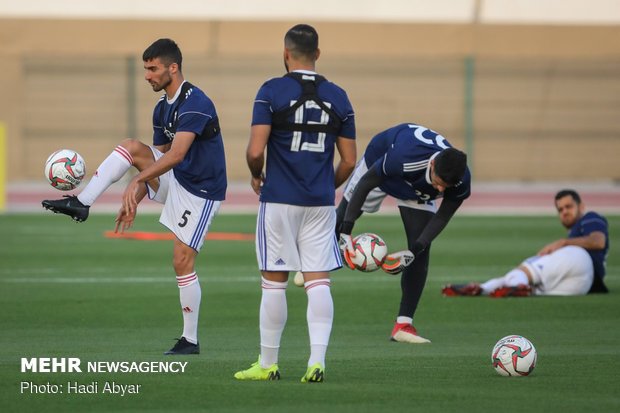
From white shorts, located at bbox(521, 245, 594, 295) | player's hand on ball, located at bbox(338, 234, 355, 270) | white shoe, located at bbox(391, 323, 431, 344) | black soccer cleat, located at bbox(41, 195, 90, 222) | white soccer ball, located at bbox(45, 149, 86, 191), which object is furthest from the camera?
white shorts, located at bbox(521, 245, 594, 295)

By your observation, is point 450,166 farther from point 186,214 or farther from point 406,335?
point 186,214

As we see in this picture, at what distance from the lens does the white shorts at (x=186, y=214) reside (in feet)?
32.6

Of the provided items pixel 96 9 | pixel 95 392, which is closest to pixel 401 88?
pixel 96 9

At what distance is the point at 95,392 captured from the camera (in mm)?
7957

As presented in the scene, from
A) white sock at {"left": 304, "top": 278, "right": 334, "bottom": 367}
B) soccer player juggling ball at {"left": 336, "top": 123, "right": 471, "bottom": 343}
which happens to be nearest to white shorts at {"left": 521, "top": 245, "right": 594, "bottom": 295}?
soccer player juggling ball at {"left": 336, "top": 123, "right": 471, "bottom": 343}

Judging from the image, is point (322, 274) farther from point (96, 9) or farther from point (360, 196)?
point (96, 9)

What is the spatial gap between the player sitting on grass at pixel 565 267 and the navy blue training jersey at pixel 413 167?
11.2 feet

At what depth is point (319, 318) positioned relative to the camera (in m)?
8.41

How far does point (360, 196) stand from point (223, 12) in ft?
96.0

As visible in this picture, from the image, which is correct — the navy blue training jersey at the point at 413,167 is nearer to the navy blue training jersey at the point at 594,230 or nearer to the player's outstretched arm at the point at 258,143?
the player's outstretched arm at the point at 258,143

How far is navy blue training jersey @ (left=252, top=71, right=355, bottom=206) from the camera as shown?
830 cm

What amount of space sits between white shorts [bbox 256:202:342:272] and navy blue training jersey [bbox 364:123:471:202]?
1.87m

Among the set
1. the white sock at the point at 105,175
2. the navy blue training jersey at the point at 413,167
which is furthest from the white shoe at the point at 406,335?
the white sock at the point at 105,175

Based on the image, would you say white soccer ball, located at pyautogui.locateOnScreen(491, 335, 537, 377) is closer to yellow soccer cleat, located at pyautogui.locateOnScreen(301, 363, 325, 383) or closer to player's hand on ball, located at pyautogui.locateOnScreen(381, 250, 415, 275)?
player's hand on ball, located at pyautogui.locateOnScreen(381, 250, 415, 275)
